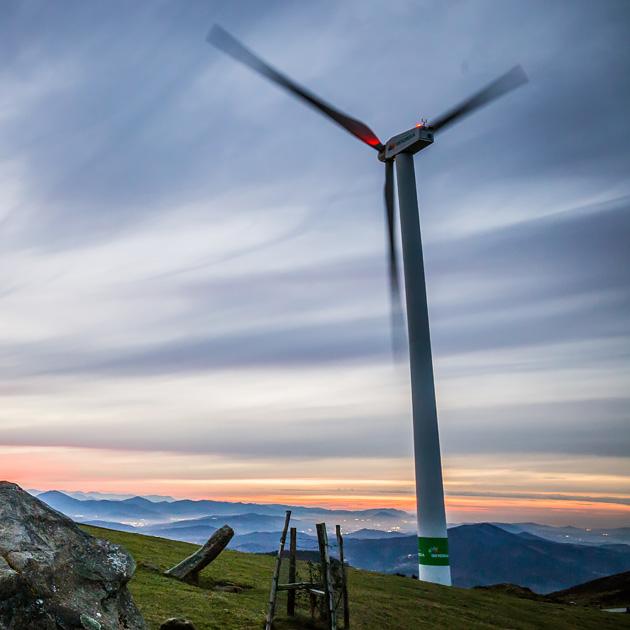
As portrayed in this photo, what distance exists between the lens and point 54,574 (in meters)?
17.6

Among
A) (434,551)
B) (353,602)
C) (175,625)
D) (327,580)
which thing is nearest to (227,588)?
(353,602)

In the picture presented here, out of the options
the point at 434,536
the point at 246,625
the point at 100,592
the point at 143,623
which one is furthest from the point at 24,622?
the point at 434,536

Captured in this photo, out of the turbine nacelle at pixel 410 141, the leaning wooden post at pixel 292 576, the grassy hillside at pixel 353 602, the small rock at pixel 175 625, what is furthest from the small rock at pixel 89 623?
the turbine nacelle at pixel 410 141

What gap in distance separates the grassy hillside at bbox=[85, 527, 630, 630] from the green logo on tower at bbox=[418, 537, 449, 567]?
1.87m

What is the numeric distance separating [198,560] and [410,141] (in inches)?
1388

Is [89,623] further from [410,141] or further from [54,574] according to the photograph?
[410,141]

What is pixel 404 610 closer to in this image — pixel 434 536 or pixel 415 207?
pixel 434 536

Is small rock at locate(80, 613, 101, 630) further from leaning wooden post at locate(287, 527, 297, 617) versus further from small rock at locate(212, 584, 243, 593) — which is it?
small rock at locate(212, 584, 243, 593)

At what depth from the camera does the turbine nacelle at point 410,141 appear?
53.7 m

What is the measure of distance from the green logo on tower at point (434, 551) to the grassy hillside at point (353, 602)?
6.12ft

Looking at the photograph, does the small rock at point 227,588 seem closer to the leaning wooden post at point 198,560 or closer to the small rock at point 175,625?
the leaning wooden post at point 198,560

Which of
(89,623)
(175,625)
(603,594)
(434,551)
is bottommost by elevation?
(603,594)

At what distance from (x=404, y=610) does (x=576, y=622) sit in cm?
1600

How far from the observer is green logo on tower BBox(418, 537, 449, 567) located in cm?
4612
